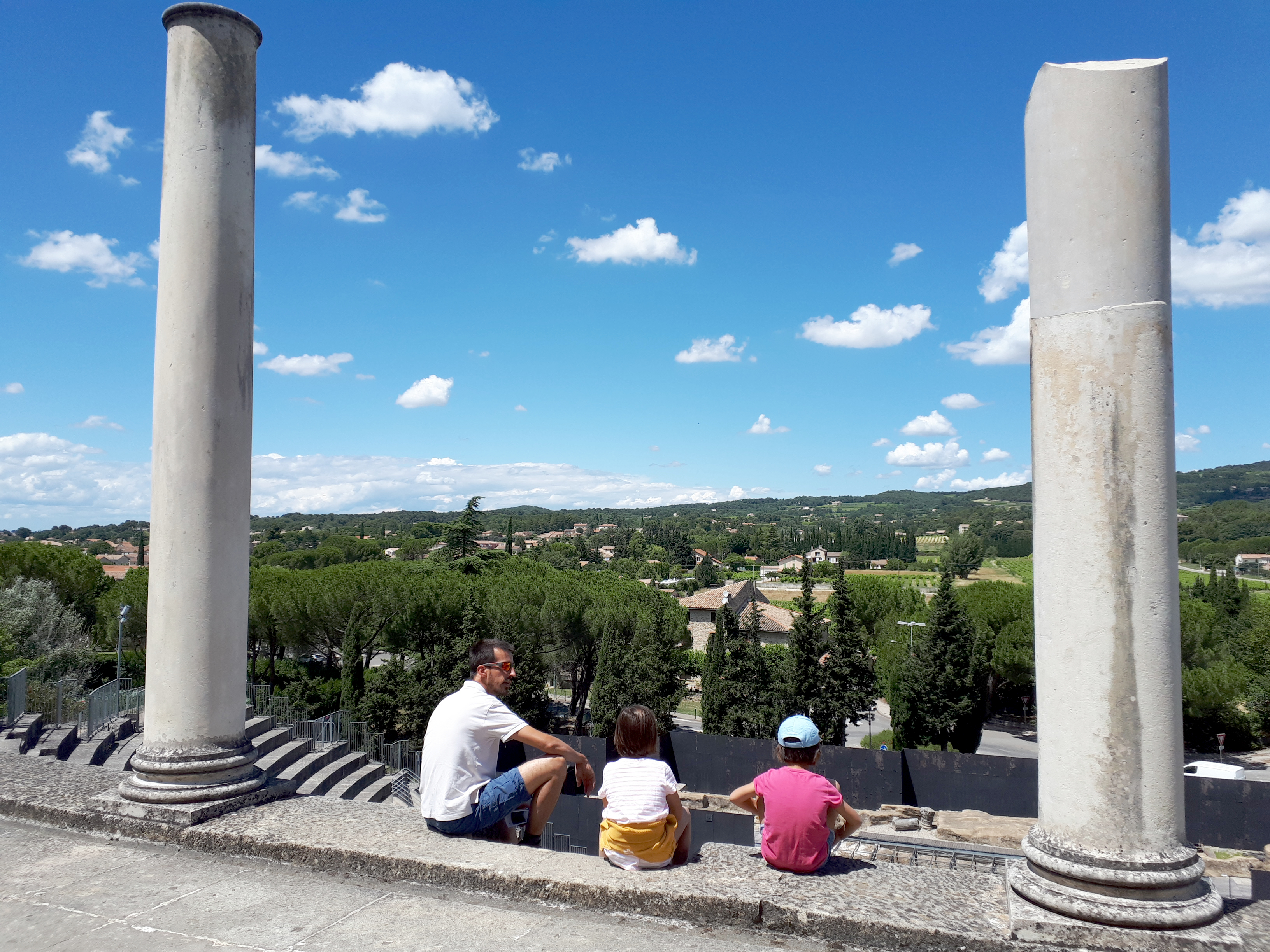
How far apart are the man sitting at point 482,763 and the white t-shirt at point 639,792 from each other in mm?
190

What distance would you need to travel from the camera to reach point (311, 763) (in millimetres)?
16297

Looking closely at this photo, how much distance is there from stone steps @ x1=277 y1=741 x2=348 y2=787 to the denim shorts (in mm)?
10340

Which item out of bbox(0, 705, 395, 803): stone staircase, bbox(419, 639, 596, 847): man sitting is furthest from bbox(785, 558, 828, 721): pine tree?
bbox(419, 639, 596, 847): man sitting

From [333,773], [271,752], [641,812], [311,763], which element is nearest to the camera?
[641,812]

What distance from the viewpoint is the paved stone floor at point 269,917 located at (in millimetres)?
3602

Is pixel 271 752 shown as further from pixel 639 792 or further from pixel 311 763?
pixel 639 792

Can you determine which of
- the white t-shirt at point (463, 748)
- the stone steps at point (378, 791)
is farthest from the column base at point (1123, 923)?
the stone steps at point (378, 791)

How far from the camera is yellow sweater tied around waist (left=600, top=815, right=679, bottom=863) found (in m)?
4.29

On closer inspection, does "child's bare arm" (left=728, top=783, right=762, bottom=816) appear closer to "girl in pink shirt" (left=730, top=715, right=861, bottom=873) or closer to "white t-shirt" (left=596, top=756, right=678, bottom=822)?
"girl in pink shirt" (left=730, top=715, right=861, bottom=873)

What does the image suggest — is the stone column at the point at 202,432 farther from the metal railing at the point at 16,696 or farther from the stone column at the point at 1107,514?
the metal railing at the point at 16,696

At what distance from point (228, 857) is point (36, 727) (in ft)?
38.1

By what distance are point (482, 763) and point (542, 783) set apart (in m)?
0.35

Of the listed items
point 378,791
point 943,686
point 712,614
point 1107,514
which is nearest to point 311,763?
point 378,791

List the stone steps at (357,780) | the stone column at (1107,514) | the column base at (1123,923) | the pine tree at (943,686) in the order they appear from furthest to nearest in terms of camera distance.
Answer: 1. the pine tree at (943,686)
2. the stone steps at (357,780)
3. the stone column at (1107,514)
4. the column base at (1123,923)
